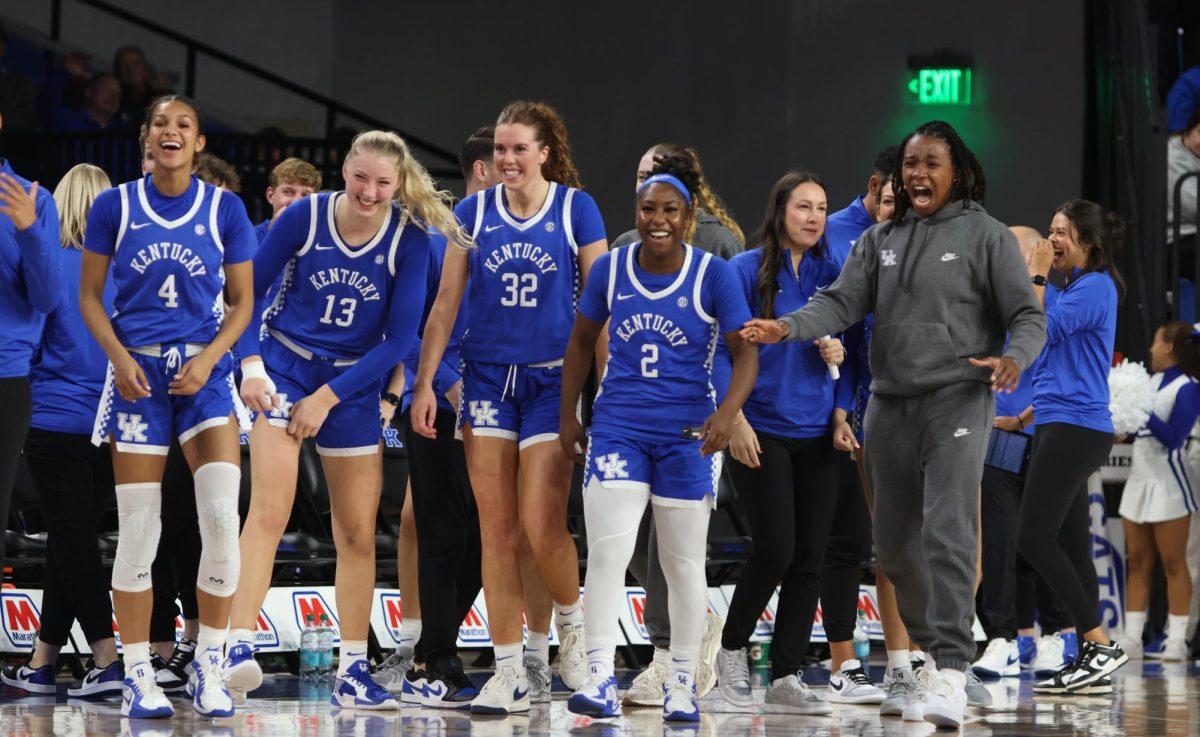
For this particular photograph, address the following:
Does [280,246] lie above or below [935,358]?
above

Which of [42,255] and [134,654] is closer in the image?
[134,654]

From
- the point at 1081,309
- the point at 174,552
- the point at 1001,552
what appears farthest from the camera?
the point at 1001,552

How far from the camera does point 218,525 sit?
4.75m

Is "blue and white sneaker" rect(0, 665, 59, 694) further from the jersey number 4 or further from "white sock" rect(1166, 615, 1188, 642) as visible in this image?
"white sock" rect(1166, 615, 1188, 642)

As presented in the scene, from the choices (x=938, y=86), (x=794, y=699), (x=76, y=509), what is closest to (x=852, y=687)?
(x=794, y=699)

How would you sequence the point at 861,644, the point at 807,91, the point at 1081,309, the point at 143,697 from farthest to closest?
the point at 807,91, the point at 861,644, the point at 1081,309, the point at 143,697

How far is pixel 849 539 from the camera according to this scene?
19.1ft

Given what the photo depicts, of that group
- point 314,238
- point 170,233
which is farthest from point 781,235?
point 170,233

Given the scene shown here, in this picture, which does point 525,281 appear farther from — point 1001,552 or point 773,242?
point 1001,552

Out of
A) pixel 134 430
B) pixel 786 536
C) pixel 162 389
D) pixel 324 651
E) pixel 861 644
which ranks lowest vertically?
pixel 861 644

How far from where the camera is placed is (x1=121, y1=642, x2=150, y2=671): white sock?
4738 millimetres

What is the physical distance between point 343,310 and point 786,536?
1.59 m

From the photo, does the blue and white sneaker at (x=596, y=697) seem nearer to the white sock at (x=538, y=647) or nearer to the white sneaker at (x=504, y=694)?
the white sneaker at (x=504, y=694)

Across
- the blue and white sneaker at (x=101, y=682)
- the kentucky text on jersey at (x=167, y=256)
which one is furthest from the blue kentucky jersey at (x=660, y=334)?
the blue and white sneaker at (x=101, y=682)
